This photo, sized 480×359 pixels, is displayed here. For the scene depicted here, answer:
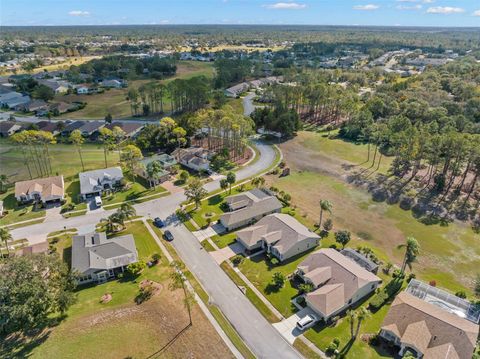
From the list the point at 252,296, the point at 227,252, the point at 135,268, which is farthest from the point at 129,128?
the point at 252,296

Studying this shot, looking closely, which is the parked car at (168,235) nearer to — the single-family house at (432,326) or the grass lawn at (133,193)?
the grass lawn at (133,193)

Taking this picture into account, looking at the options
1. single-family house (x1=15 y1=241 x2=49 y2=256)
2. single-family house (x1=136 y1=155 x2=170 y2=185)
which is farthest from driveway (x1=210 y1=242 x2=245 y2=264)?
single-family house (x1=15 y1=241 x2=49 y2=256)

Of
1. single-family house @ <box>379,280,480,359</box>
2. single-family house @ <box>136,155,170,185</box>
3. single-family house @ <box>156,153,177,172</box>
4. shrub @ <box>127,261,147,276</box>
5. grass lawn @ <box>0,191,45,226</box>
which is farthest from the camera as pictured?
single-family house @ <box>156,153,177,172</box>

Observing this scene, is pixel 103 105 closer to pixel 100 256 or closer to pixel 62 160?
pixel 62 160

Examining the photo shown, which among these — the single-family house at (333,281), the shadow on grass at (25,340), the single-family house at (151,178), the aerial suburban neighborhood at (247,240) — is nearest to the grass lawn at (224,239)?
the aerial suburban neighborhood at (247,240)

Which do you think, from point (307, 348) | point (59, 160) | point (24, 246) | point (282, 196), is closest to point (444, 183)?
point (282, 196)

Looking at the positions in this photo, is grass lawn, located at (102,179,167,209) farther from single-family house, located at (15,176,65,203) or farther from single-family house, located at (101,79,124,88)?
single-family house, located at (101,79,124,88)
